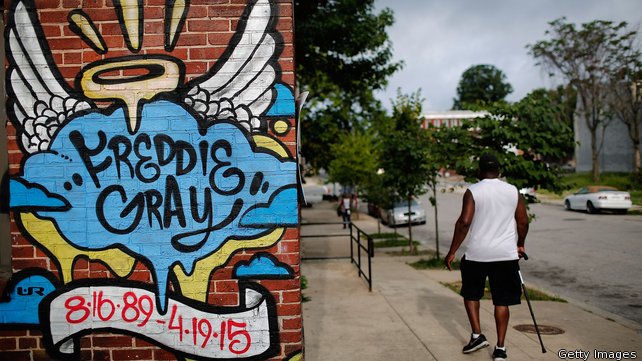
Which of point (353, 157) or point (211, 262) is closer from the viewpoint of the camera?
point (211, 262)

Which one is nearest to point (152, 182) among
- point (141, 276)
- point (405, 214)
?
point (141, 276)

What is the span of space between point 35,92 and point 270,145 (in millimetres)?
1678

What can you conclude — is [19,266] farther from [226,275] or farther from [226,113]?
[226,113]

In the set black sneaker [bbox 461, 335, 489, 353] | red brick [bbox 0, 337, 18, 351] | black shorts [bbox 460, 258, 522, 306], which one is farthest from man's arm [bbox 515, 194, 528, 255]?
red brick [bbox 0, 337, 18, 351]

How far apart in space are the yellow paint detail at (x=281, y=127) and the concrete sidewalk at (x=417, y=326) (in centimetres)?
242

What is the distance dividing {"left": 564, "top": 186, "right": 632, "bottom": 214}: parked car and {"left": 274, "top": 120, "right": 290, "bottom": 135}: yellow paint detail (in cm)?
2309

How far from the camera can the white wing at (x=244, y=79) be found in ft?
12.4

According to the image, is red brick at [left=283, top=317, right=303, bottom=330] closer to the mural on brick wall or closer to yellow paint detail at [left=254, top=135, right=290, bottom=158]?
the mural on brick wall

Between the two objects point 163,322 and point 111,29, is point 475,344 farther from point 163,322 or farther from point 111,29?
point 111,29

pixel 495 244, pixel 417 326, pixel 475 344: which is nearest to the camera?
pixel 495 244

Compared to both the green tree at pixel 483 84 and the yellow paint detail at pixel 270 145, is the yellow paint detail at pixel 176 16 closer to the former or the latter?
the yellow paint detail at pixel 270 145

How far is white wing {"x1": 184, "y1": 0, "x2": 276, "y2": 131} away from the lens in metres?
3.78

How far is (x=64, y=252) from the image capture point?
148 inches

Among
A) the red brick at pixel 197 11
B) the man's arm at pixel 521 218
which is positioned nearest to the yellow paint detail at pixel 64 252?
the red brick at pixel 197 11
